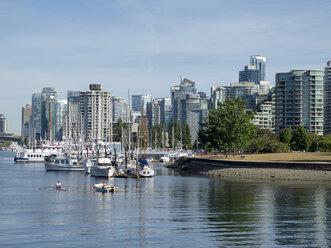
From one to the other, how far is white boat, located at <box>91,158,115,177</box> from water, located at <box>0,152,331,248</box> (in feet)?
81.2

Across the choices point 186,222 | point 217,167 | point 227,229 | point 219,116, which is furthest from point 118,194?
point 219,116

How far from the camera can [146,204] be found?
3034 inches

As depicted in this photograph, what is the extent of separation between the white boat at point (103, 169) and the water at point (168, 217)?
81.2 ft

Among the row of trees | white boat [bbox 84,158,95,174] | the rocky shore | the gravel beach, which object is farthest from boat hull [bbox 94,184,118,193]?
the row of trees

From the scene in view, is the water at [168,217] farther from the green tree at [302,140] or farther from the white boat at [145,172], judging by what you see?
the green tree at [302,140]

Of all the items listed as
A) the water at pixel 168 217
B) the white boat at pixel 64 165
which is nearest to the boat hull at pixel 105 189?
the water at pixel 168 217

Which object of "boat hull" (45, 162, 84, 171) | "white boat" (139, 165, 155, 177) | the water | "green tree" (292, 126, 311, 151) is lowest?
the water

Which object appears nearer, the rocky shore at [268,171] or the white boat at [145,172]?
the rocky shore at [268,171]

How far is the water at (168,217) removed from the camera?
51812mm

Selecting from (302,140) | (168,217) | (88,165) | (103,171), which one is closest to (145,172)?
(103,171)

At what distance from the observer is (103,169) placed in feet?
422

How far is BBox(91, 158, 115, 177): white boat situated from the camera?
126562mm

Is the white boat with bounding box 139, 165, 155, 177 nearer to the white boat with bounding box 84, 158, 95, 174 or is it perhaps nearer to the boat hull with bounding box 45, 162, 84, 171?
the white boat with bounding box 84, 158, 95, 174

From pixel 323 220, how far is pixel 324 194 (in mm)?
26833
